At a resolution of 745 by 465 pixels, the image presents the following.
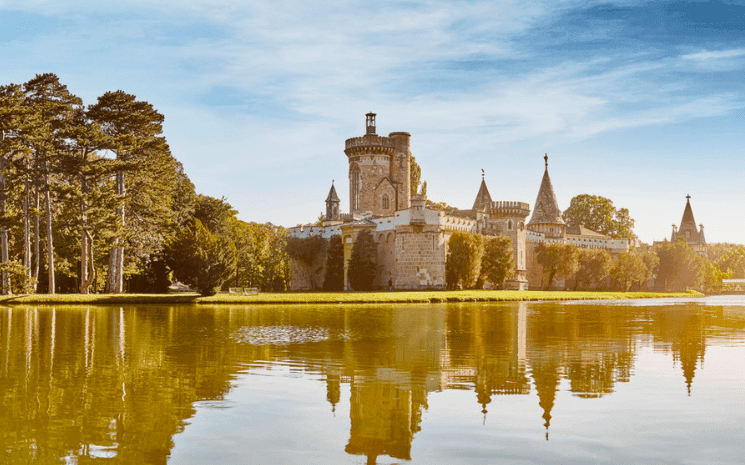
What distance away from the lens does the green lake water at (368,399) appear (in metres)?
7.38

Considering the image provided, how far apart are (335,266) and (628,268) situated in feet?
101

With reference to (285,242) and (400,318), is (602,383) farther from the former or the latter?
(285,242)

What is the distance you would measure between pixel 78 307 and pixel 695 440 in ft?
99.5

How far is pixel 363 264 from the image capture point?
60.8 metres

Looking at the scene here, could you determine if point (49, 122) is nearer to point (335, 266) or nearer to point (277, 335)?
point (277, 335)

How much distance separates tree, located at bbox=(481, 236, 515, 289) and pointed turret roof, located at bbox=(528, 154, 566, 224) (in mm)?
18796

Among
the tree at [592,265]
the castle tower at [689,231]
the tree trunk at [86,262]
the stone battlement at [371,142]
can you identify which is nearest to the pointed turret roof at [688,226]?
the castle tower at [689,231]

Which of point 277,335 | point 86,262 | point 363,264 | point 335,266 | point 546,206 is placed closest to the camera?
point 277,335

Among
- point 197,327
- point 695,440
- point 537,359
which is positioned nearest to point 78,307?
point 197,327

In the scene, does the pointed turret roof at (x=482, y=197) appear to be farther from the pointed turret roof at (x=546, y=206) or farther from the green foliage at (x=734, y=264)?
the green foliage at (x=734, y=264)

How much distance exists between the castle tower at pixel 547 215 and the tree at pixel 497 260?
677 inches

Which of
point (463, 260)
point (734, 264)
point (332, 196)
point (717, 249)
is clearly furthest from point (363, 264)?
point (717, 249)

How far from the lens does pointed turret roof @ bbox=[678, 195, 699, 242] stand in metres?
115

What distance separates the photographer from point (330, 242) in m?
66.2
